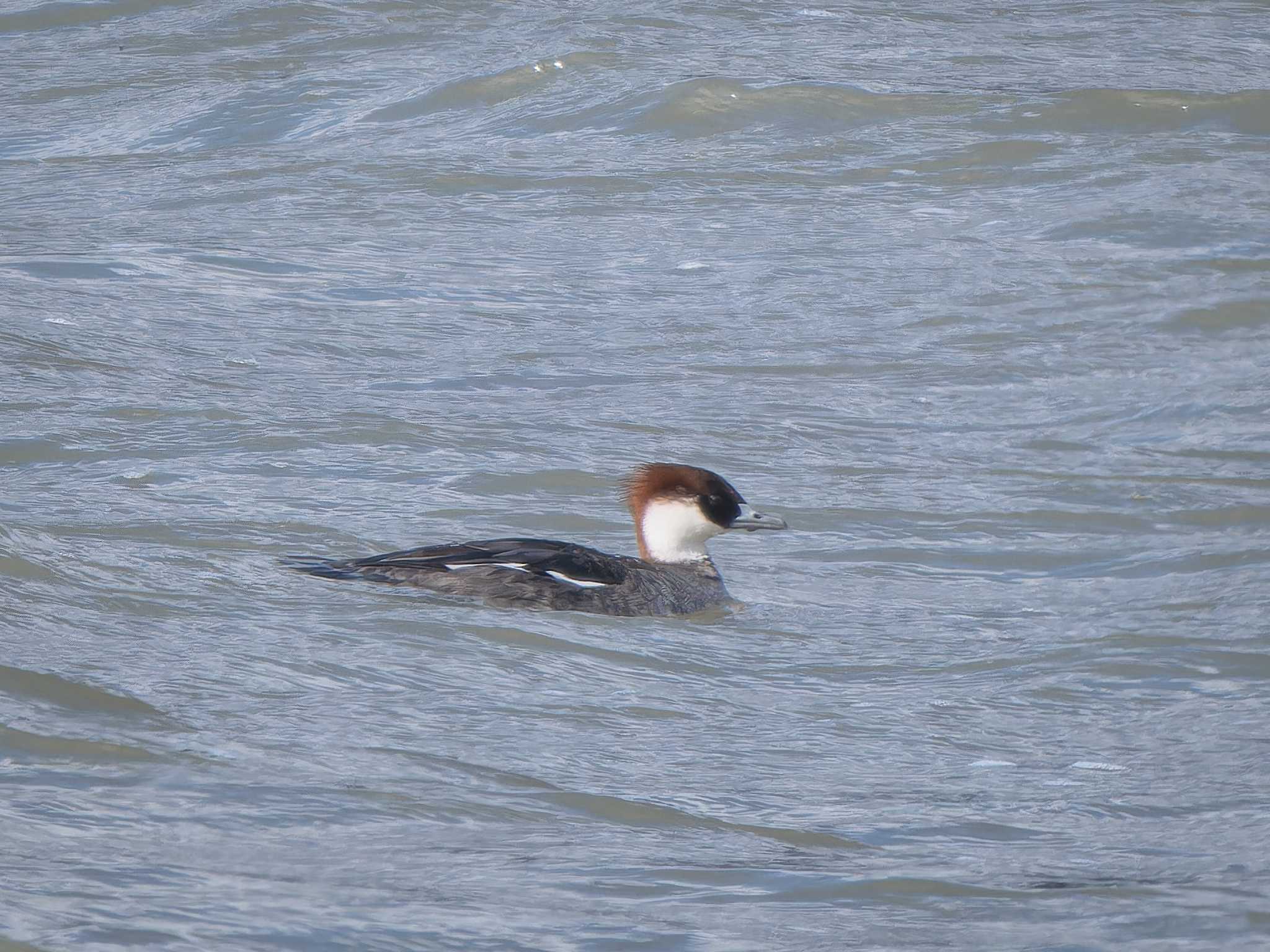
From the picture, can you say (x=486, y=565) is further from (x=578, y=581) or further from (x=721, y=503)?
(x=721, y=503)

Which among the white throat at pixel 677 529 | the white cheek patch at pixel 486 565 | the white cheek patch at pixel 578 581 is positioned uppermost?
the white throat at pixel 677 529

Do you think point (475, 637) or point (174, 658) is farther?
point (475, 637)

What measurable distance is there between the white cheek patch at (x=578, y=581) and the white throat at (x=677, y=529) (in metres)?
Answer: 0.77

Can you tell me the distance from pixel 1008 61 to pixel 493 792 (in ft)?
44.9

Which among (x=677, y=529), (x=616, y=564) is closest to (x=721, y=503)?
(x=677, y=529)

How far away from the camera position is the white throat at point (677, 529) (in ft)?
29.8

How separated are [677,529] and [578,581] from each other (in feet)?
3.08

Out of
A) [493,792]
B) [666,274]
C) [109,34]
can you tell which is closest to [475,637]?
[493,792]

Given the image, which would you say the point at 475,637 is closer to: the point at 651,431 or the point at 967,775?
the point at 967,775

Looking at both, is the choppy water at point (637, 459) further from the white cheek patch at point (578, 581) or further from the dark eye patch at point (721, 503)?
the dark eye patch at point (721, 503)

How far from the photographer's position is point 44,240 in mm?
13805

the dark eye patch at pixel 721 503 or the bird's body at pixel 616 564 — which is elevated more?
the dark eye patch at pixel 721 503

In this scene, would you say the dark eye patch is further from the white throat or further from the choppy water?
the choppy water

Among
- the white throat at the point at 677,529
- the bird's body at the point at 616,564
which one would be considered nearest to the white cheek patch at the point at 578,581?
the bird's body at the point at 616,564
